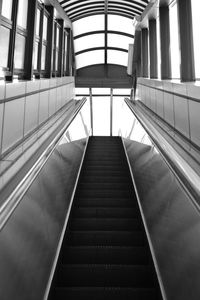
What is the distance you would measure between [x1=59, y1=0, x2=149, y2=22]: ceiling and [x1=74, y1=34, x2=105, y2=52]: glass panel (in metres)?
1.99

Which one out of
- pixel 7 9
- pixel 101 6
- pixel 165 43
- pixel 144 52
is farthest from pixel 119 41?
pixel 7 9

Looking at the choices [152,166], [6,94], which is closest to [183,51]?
[152,166]

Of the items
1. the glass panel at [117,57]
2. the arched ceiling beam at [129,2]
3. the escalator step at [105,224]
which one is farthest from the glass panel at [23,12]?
the glass panel at [117,57]

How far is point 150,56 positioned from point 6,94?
7.09 metres

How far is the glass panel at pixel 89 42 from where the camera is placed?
1448 cm

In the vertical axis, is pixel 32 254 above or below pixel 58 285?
above

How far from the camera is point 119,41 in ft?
48.0

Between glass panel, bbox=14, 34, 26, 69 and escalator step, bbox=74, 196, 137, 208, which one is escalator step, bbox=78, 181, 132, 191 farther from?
glass panel, bbox=14, 34, 26, 69

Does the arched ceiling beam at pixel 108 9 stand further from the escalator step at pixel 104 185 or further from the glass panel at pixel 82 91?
the escalator step at pixel 104 185

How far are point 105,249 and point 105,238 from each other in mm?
266

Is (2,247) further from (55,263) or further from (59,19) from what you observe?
(59,19)

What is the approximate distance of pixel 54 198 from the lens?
307 centimetres

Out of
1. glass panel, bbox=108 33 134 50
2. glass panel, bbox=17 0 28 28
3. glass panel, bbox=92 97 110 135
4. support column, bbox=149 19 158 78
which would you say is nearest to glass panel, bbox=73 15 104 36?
glass panel, bbox=108 33 134 50

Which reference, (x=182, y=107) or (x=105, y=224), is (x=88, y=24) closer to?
(x=182, y=107)
